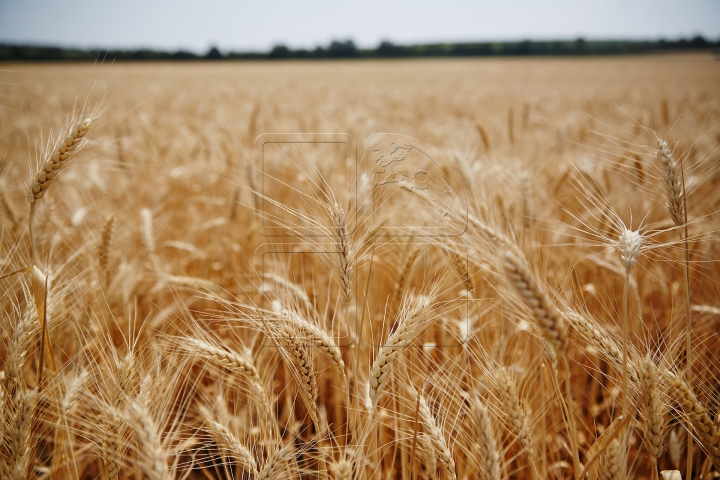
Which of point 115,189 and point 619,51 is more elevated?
point 619,51

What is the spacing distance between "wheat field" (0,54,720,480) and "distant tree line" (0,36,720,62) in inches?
1665

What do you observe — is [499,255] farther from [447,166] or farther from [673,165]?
[447,166]

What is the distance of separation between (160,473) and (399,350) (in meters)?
0.52

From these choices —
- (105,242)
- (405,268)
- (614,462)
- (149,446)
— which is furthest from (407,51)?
(149,446)

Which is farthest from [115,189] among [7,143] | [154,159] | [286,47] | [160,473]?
[286,47]

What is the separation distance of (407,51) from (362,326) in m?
56.1

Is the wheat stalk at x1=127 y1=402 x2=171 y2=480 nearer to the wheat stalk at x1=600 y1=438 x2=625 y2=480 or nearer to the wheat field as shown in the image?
the wheat field

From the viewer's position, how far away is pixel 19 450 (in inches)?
31.1

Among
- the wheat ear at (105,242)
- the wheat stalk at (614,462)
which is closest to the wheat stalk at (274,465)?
the wheat stalk at (614,462)

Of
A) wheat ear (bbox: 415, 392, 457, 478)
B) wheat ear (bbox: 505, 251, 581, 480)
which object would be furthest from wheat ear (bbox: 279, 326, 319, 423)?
wheat ear (bbox: 505, 251, 581, 480)

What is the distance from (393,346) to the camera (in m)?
0.82

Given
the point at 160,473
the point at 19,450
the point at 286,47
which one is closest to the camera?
the point at 160,473

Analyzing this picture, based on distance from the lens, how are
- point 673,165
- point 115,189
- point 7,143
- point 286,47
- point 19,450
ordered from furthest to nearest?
1. point 286,47
2. point 7,143
3. point 115,189
4. point 673,165
5. point 19,450

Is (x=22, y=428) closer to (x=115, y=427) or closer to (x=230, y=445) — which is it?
(x=115, y=427)
